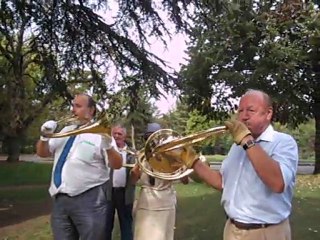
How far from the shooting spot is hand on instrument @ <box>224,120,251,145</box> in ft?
9.31

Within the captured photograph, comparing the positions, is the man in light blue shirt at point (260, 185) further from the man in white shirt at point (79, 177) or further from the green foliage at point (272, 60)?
the green foliage at point (272, 60)

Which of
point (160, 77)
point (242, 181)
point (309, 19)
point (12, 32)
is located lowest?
point (242, 181)

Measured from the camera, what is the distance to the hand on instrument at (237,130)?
9.31 feet

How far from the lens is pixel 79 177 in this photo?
4520mm

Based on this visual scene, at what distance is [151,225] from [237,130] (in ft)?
8.88

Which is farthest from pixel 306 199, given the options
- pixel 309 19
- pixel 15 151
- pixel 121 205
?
pixel 15 151

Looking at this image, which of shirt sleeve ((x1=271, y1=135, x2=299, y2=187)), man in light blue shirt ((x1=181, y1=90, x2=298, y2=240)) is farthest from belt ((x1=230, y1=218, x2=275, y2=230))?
shirt sleeve ((x1=271, y1=135, x2=299, y2=187))

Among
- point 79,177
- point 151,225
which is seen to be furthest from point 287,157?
point 151,225

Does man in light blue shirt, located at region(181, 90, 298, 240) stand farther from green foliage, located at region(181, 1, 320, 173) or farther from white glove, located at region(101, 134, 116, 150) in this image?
green foliage, located at region(181, 1, 320, 173)

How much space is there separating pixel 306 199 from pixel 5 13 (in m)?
8.78

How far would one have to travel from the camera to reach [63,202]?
454cm

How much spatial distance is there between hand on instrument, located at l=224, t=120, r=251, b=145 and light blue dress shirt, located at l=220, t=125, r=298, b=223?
234 millimetres

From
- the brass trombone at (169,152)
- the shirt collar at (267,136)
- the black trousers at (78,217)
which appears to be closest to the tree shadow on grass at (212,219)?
the black trousers at (78,217)

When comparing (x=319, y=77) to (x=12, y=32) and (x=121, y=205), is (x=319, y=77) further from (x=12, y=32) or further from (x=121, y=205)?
(x=121, y=205)
